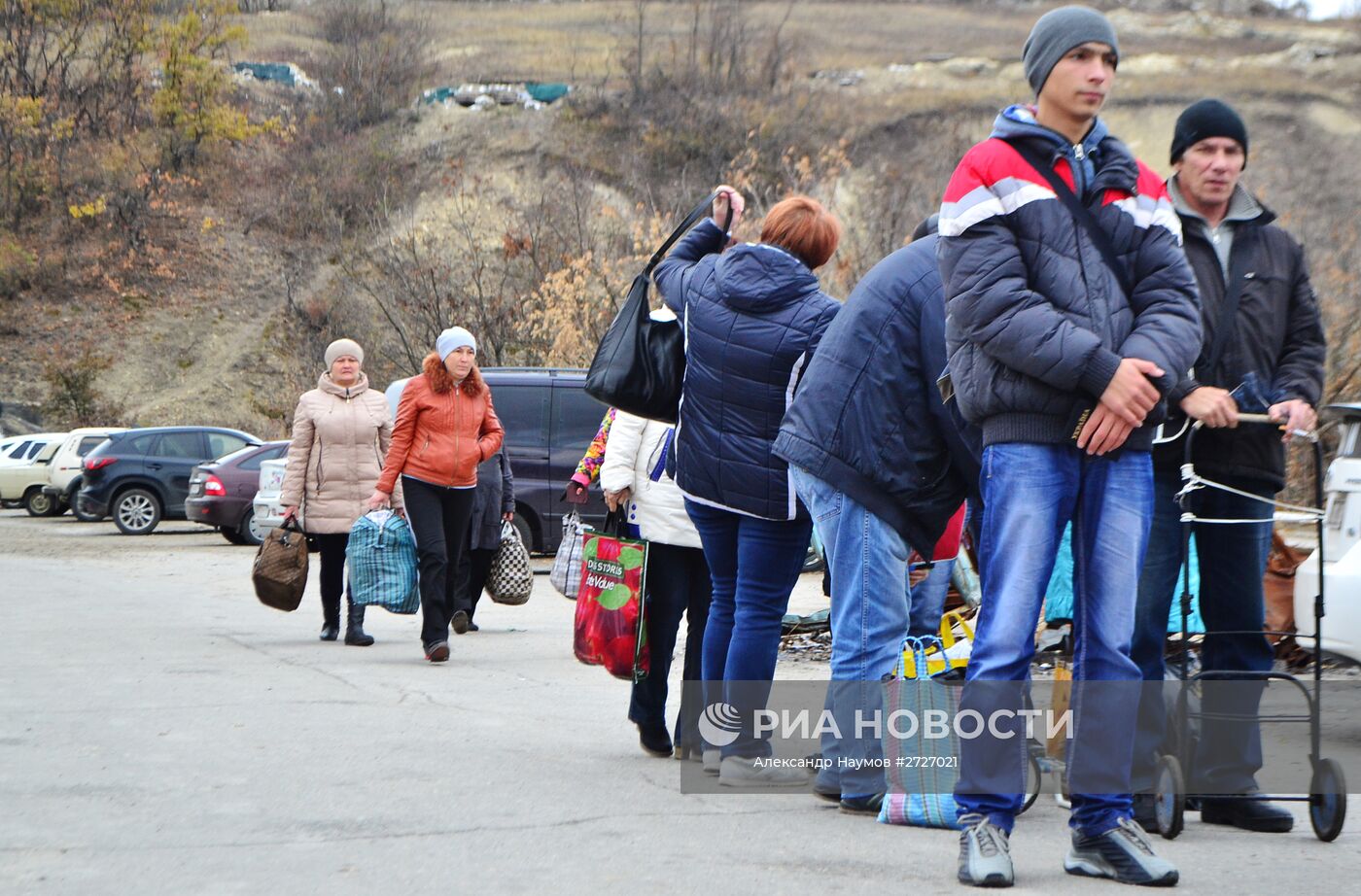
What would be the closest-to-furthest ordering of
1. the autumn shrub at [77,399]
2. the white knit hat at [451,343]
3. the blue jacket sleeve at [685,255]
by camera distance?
the blue jacket sleeve at [685,255] < the white knit hat at [451,343] < the autumn shrub at [77,399]

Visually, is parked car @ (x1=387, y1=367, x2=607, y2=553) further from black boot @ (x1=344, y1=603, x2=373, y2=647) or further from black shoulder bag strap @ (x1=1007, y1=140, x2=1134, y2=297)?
black shoulder bag strap @ (x1=1007, y1=140, x2=1134, y2=297)

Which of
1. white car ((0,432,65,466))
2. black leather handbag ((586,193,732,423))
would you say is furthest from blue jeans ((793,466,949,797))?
white car ((0,432,65,466))

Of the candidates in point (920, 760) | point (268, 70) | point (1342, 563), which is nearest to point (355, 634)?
point (1342, 563)

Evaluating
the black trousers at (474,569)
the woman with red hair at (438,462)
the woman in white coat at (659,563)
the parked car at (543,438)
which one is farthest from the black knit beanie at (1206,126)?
the parked car at (543,438)

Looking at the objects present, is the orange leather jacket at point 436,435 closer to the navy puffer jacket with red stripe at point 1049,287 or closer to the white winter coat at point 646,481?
the white winter coat at point 646,481

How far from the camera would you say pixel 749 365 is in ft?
19.7

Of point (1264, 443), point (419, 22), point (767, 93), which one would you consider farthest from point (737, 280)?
point (419, 22)

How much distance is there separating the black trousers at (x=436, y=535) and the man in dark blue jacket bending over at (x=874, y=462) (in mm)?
4990

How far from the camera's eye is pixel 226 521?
78.4 feet

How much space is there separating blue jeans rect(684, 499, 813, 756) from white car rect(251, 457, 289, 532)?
1647 centimetres

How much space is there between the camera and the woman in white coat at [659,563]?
673 centimetres

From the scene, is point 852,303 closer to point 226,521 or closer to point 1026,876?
point 1026,876

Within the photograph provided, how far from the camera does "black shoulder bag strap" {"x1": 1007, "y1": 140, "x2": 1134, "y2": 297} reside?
4414 millimetres

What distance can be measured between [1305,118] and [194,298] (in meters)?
37.4
